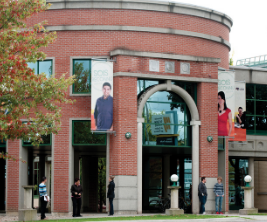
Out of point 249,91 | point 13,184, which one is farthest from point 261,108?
point 13,184

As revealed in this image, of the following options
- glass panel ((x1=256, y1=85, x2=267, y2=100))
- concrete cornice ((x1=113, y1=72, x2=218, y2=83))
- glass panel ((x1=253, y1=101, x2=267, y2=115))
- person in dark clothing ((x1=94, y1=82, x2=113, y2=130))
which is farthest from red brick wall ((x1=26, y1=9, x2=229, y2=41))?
glass panel ((x1=253, y1=101, x2=267, y2=115))

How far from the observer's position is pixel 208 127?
23.5 meters

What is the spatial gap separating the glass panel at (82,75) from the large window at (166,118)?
2294mm

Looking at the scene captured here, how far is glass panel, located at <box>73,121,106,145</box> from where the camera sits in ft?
73.2

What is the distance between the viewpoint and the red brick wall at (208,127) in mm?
→ 23266

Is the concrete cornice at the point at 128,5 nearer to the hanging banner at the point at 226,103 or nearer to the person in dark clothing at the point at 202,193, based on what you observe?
the hanging banner at the point at 226,103

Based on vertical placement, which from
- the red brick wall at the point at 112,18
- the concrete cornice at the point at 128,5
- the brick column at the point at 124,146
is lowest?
the brick column at the point at 124,146

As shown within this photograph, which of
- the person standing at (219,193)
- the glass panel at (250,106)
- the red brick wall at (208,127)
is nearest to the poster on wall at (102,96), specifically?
the red brick wall at (208,127)

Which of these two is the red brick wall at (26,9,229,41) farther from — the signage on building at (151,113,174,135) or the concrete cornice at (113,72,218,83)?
the signage on building at (151,113,174,135)

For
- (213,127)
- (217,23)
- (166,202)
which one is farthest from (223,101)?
(166,202)

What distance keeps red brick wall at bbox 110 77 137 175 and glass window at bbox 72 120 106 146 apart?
0.62 meters

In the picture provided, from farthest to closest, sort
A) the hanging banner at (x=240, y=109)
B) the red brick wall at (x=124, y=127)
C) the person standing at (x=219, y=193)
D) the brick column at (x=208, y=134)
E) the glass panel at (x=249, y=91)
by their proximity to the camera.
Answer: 1. the glass panel at (x=249, y=91)
2. the hanging banner at (x=240, y=109)
3. the brick column at (x=208, y=134)
4. the person standing at (x=219, y=193)
5. the red brick wall at (x=124, y=127)

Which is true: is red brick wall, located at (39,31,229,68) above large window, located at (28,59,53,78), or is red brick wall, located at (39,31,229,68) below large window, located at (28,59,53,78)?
above

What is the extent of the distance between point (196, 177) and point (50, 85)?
28.5 feet
